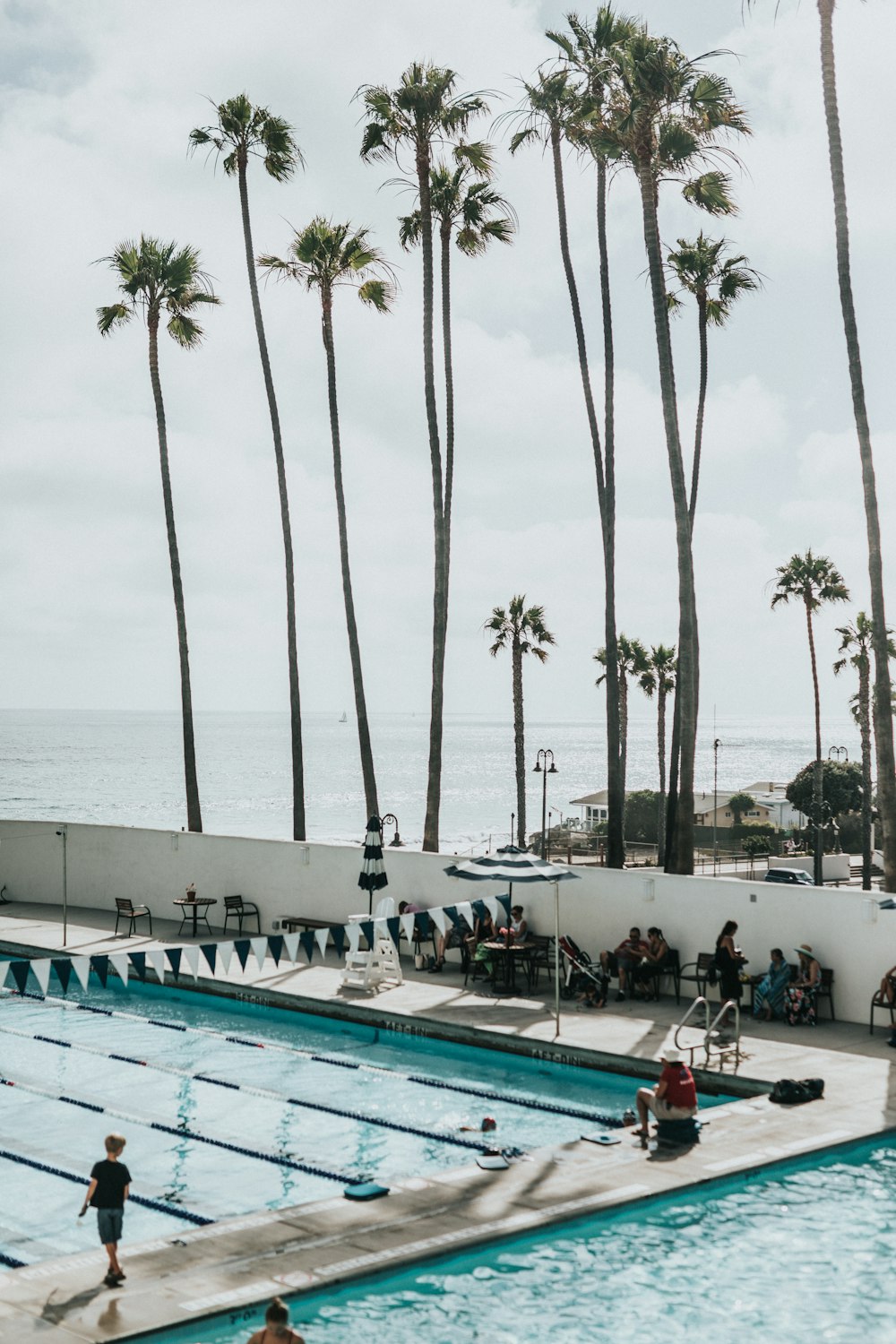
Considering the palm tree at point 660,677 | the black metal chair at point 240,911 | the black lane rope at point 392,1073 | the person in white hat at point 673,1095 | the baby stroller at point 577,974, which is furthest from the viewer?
the palm tree at point 660,677

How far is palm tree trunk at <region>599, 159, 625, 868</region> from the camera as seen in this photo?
26.2 m

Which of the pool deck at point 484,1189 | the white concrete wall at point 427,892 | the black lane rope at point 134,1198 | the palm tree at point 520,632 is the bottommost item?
the black lane rope at point 134,1198

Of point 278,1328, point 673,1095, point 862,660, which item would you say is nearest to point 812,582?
point 862,660

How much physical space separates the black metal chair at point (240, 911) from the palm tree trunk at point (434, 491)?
5638 millimetres

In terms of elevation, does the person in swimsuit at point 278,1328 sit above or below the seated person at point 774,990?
below

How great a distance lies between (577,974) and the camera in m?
18.5

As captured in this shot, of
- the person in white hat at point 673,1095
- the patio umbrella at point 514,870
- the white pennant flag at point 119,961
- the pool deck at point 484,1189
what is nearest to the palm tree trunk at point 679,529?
the patio umbrella at point 514,870

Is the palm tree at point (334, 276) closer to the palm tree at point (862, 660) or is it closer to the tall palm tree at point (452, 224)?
the tall palm tree at point (452, 224)

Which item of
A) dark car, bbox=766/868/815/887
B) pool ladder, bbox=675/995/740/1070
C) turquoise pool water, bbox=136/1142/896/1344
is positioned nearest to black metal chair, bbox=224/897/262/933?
pool ladder, bbox=675/995/740/1070

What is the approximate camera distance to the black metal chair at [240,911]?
24.4 metres

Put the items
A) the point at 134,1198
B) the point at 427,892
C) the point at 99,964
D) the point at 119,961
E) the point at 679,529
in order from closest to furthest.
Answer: the point at 134,1198 < the point at 99,964 < the point at 119,961 < the point at 427,892 < the point at 679,529

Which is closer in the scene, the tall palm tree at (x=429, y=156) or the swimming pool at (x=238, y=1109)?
the swimming pool at (x=238, y=1109)

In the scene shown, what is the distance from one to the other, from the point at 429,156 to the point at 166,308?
7.62 meters

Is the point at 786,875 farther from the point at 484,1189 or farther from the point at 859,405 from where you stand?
the point at 484,1189
